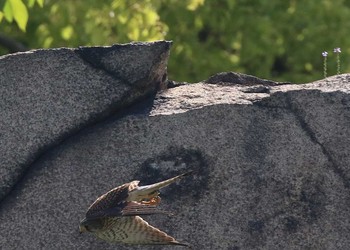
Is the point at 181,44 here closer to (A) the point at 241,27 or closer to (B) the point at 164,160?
(A) the point at 241,27

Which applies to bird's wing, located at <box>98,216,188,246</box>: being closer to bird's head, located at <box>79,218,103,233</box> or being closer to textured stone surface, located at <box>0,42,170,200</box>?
bird's head, located at <box>79,218,103,233</box>

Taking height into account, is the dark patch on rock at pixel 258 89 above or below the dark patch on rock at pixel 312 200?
above

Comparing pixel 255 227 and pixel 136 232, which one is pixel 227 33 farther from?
pixel 136 232

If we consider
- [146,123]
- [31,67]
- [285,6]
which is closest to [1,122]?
[31,67]

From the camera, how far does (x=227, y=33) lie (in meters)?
15.8

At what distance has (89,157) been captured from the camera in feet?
19.4

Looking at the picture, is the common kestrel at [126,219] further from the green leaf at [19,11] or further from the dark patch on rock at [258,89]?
the green leaf at [19,11]

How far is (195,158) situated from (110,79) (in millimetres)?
657

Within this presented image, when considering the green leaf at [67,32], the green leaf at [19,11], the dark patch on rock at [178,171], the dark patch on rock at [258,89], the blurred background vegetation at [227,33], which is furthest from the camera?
the blurred background vegetation at [227,33]

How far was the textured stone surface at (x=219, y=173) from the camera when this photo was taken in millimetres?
5723

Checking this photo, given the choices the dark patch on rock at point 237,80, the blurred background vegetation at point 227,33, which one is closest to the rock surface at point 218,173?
the dark patch on rock at point 237,80

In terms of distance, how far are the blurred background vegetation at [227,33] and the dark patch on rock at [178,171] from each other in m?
7.50

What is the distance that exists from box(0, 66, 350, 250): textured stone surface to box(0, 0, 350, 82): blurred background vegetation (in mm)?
7400

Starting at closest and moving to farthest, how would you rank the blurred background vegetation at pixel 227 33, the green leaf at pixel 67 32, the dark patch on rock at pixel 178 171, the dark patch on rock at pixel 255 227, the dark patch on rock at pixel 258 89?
the dark patch on rock at pixel 255 227 → the dark patch on rock at pixel 178 171 → the dark patch on rock at pixel 258 89 → the green leaf at pixel 67 32 → the blurred background vegetation at pixel 227 33
